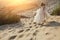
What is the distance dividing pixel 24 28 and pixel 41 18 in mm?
586

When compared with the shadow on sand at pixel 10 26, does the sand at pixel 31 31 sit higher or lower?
lower

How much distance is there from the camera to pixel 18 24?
344cm

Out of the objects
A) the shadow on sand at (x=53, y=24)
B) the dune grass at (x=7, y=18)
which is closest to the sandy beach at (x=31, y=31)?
the shadow on sand at (x=53, y=24)

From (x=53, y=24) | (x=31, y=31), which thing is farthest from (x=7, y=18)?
(x=53, y=24)

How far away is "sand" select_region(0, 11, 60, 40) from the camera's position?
2.67m

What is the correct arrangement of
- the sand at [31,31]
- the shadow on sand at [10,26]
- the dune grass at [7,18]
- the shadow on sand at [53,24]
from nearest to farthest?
the sand at [31,31] → the shadow on sand at [10,26] → the shadow on sand at [53,24] → the dune grass at [7,18]

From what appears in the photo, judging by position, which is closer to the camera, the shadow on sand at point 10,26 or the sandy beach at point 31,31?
the sandy beach at point 31,31

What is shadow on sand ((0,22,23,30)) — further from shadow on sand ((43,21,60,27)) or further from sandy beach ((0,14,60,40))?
shadow on sand ((43,21,60,27))

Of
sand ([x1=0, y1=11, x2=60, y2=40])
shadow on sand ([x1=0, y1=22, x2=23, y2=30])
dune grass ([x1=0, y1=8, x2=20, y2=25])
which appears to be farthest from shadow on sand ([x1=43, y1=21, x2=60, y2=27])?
dune grass ([x1=0, y1=8, x2=20, y2=25])

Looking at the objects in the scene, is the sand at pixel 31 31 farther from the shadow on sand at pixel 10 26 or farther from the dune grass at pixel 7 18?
the dune grass at pixel 7 18

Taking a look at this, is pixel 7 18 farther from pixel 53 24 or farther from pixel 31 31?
pixel 53 24

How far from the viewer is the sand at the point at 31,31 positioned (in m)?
2.67

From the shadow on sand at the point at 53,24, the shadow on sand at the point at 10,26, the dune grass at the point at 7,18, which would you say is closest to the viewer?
the shadow on sand at the point at 10,26

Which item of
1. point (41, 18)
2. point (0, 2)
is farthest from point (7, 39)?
point (0, 2)
